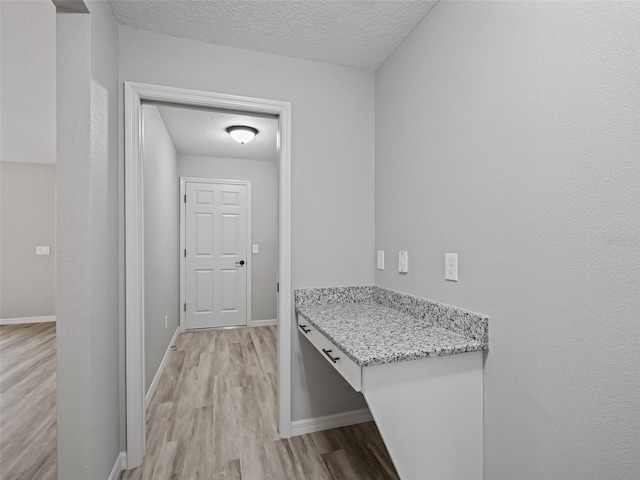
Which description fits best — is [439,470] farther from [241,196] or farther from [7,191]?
[7,191]

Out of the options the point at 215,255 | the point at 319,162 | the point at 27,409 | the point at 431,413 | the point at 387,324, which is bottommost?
the point at 27,409

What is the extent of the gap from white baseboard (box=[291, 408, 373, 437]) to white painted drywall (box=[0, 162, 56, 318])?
499 centimetres

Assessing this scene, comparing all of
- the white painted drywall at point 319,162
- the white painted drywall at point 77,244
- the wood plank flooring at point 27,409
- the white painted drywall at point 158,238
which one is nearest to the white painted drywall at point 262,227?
the white painted drywall at point 158,238

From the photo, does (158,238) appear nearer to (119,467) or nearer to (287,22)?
(119,467)

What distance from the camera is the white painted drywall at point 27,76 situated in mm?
1686

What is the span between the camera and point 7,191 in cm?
477

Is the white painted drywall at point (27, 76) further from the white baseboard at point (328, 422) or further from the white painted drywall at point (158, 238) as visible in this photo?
the white baseboard at point (328, 422)

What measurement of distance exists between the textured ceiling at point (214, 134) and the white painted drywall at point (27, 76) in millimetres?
822

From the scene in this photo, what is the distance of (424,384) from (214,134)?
333cm

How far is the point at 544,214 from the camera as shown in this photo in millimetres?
1069

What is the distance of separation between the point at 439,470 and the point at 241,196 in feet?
13.2

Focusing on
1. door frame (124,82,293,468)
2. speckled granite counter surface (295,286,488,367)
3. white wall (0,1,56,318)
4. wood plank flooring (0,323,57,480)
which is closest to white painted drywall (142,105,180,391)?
door frame (124,82,293,468)

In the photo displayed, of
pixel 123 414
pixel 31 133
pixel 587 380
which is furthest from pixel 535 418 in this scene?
pixel 31 133

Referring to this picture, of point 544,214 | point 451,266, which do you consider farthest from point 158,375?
point 544,214
